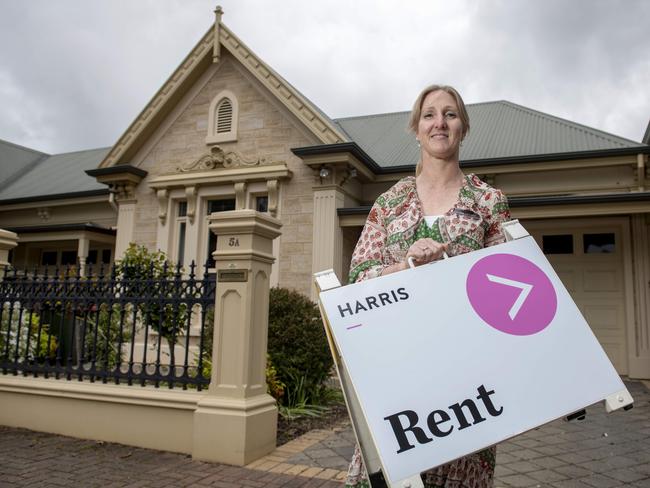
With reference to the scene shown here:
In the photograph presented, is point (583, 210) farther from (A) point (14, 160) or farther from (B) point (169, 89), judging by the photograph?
(A) point (14, 160)

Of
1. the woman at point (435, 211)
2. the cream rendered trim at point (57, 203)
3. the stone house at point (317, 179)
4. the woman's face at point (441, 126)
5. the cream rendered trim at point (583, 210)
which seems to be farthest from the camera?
the cream rendered trim at point (57, 203)

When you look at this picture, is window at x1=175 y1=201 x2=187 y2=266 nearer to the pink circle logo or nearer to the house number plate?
the house number plate

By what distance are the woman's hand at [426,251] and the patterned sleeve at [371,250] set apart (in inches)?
6.9

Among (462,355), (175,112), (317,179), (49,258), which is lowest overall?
(462,355)

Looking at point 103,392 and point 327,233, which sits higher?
point 327,233

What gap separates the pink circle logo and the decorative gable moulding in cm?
1015

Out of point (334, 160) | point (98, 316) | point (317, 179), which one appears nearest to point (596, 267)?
point (334, 160)

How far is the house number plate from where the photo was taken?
478cm

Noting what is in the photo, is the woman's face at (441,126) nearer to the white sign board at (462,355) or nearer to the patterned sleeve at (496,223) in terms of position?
the patterned sleeve at (496,223)

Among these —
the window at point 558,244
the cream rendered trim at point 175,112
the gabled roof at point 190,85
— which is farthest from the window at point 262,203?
the window at point 558,244

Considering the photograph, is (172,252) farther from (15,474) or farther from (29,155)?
(29,155)

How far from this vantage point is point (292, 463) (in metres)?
4.44

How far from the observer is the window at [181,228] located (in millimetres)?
11438

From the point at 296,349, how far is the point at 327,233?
362cm
